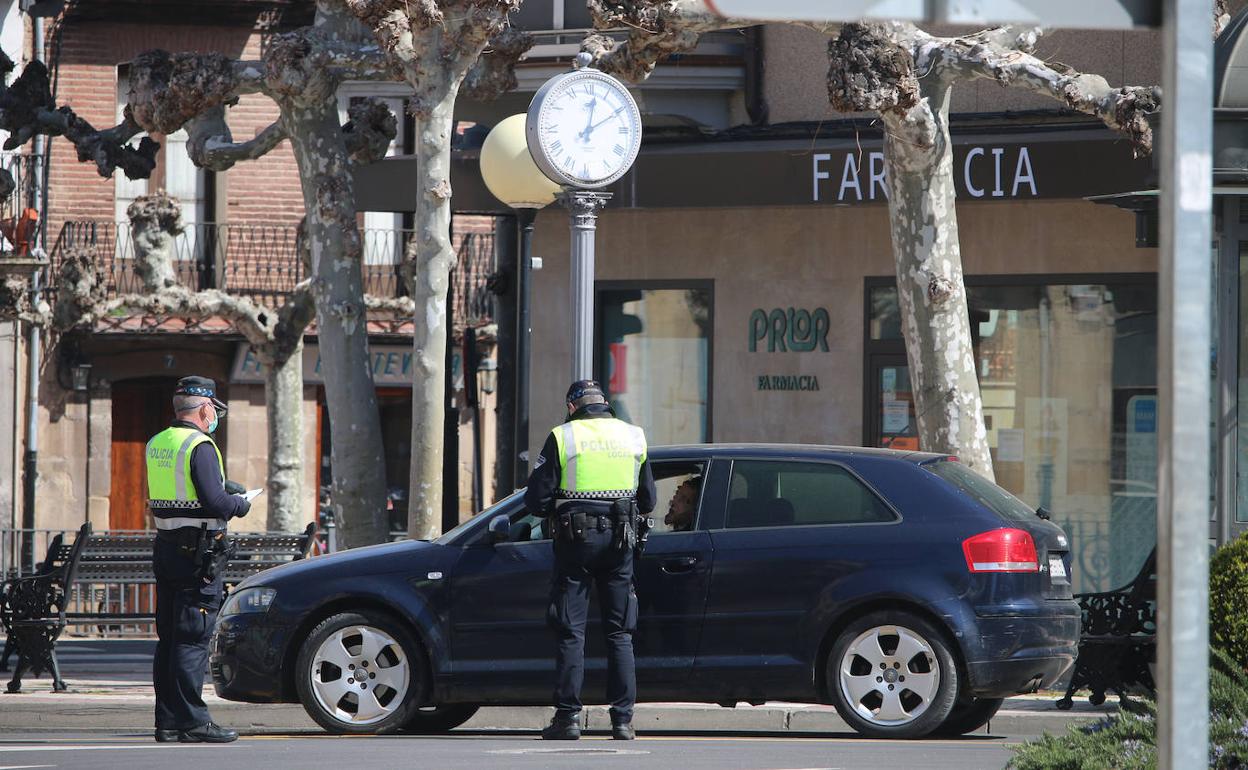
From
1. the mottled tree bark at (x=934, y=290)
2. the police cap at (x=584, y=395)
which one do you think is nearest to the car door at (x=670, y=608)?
the police cap at (x=584, y=395)

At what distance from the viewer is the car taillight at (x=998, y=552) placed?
903 centimetres

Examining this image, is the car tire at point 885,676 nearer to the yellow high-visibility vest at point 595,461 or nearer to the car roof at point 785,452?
the car roof at point 785,452

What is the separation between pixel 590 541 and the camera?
8.91 meters

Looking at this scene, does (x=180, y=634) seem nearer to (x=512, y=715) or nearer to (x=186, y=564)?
(x=186, y=564)

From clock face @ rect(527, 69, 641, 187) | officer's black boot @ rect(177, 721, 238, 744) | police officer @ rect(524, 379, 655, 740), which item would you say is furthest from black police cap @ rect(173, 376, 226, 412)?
clock face @ rect(527, 69, 641, 187)

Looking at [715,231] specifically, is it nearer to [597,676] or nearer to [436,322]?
[436,322]

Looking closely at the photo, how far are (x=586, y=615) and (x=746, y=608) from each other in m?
0.78

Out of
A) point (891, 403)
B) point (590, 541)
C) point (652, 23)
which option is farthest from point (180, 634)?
point (891, 403)

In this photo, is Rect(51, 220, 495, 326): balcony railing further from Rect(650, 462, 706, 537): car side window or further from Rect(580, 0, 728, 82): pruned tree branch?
Rect(650, 462, 706, 537): car side window

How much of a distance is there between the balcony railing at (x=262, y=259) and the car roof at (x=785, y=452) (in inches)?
675

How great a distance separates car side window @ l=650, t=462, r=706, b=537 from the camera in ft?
31.1

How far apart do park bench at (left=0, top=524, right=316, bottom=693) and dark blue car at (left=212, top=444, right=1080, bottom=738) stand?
2.53 m

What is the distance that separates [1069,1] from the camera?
10.1 feet

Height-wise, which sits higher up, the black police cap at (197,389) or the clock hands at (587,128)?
the clock hands at (587,128)
